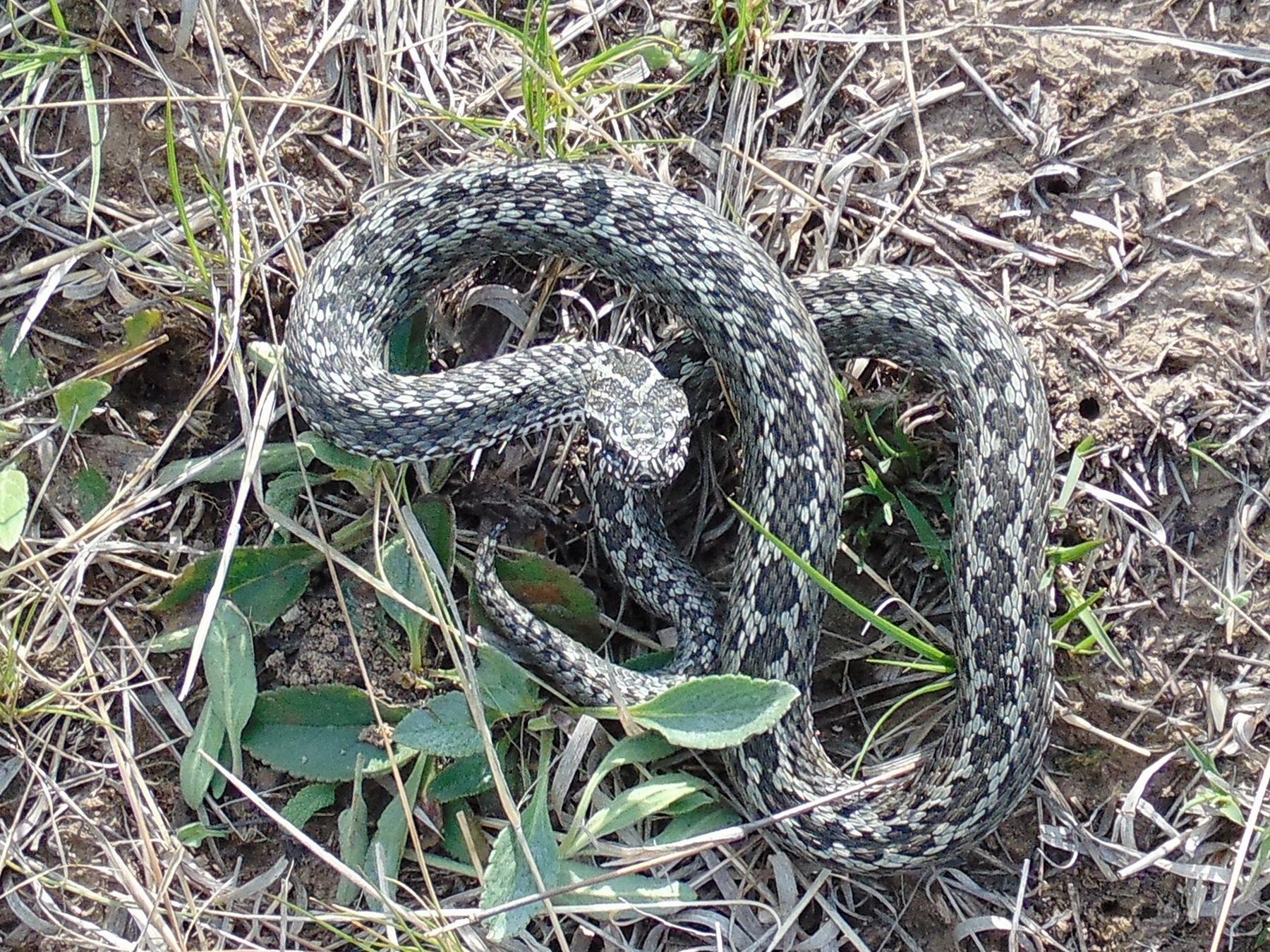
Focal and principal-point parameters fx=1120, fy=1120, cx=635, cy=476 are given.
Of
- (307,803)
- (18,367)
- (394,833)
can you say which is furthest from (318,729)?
(18,367)

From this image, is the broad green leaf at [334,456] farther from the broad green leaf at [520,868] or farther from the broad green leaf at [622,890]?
the broad green leaf at [622,890]

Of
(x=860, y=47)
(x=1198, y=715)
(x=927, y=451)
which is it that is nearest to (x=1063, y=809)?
(x=1198, y=715)

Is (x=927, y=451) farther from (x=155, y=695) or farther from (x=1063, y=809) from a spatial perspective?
(x=155, y=695)

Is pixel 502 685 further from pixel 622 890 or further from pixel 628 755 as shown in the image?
pixel 622 890

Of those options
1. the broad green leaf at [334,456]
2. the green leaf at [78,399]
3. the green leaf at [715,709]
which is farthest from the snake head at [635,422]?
the green leaf at [78,399]

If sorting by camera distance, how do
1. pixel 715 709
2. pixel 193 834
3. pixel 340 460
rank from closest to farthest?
pixel 715 709, pixel 193 834, pixel 340 460

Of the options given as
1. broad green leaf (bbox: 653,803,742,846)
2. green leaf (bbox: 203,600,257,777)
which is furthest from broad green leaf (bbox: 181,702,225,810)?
broad green leaf (bbox: 653,803,742,846)
